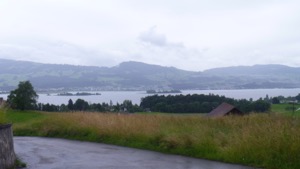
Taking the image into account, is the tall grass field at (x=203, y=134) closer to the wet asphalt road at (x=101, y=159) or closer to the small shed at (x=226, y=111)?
the wet asphalt road at (x=101, y=159)

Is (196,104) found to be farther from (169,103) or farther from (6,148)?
(6,148)

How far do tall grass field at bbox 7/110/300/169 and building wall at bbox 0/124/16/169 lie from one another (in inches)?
262

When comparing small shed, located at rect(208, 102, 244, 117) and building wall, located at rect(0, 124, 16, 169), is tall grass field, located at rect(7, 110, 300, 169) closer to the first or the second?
building wall, located at rect(0, 124, 16, 169)

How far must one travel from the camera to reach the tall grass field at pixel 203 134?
12898 millimetres

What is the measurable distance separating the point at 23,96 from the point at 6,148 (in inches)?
1647

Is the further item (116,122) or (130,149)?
(116,122)

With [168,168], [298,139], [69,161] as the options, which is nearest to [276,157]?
[298,139]

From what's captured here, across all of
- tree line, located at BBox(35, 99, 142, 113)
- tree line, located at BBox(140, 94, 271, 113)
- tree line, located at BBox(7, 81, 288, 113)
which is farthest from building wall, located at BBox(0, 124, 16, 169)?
tree line, located at BBox(35, 99, 142, 113)

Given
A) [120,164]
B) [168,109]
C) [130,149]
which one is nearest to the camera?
[120,164]

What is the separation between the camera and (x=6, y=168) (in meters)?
11.5

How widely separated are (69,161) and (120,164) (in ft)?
6.91

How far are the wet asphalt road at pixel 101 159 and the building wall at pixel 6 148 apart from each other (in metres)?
1.47

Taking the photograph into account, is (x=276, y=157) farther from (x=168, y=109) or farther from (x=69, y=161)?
(x=168, y=109)

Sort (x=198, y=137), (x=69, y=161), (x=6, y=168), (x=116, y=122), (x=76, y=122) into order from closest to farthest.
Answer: (x=6, y=168), (x=69, y=161), (x=198, y=137), (x=116, y=122), (x=76, y=122)
